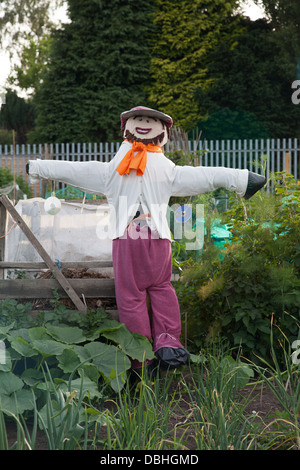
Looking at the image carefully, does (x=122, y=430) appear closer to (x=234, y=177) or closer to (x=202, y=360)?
(x=202, y=360)

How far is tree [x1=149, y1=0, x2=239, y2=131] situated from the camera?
16328 mm

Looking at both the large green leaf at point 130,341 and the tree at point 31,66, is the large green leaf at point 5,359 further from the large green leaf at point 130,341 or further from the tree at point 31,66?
the tree at point 31,66

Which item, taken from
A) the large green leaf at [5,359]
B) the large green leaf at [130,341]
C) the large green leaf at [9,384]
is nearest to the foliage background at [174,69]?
the large green leaf at [130,341]

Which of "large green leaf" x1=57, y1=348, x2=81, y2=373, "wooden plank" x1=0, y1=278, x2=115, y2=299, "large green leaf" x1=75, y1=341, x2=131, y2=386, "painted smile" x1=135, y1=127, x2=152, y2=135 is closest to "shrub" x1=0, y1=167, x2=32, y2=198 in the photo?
"wooden plank" x1=0, y1=278, x2=115, y2=299

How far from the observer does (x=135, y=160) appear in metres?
3.11

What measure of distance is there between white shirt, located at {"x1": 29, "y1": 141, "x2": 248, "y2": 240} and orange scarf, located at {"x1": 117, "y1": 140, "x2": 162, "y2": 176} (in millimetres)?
50

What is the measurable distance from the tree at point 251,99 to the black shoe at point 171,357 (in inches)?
529

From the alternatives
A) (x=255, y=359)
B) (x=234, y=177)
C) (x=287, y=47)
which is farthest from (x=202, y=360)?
(x=287, y=47)

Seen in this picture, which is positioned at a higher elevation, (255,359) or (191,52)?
(191,52)

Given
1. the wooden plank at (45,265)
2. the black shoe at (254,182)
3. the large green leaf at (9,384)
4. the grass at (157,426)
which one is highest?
the black shoe at (254,182)

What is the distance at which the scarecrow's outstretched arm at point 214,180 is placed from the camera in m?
3.13

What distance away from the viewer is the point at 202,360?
3.03 metres
